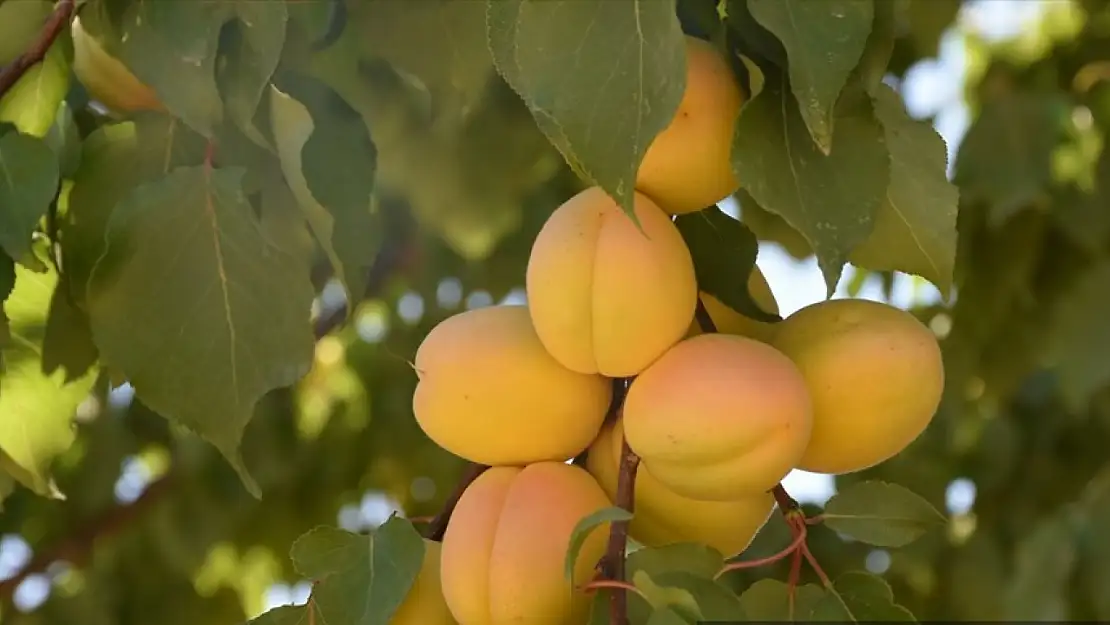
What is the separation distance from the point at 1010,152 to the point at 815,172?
953mm

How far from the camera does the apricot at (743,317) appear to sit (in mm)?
549

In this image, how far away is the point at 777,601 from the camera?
453 millimetres

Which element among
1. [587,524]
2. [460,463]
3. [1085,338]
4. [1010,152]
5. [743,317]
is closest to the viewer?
[587,524]

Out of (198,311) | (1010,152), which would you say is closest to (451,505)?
(198,311)

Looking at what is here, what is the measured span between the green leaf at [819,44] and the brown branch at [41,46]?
38 cm

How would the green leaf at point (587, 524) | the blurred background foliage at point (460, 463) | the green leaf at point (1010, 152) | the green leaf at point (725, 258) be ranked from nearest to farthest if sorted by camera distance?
1. the green leaf at point (587, 524)
2. the green leaf at point (725, 258)
3. the blurred background foliage at point (460, 463)
4. the green leaf at point (1010, 152)

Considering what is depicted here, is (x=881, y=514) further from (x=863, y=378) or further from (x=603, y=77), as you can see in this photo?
(x=603, y=77)

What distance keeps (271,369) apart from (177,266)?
0.24 ft

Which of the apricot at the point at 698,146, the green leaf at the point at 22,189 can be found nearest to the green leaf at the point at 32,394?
the green leaf at the point at 22,189

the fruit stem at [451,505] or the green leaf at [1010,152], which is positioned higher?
the fruit stem at [451,505]

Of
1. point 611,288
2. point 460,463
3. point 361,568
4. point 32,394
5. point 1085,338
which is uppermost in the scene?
point 611,288

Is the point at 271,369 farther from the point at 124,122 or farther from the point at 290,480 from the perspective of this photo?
the point at 290,480

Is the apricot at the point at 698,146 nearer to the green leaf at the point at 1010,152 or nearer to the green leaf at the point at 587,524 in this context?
the green leaf at the point at 587,524

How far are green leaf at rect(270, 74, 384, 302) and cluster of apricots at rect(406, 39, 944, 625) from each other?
15cm
